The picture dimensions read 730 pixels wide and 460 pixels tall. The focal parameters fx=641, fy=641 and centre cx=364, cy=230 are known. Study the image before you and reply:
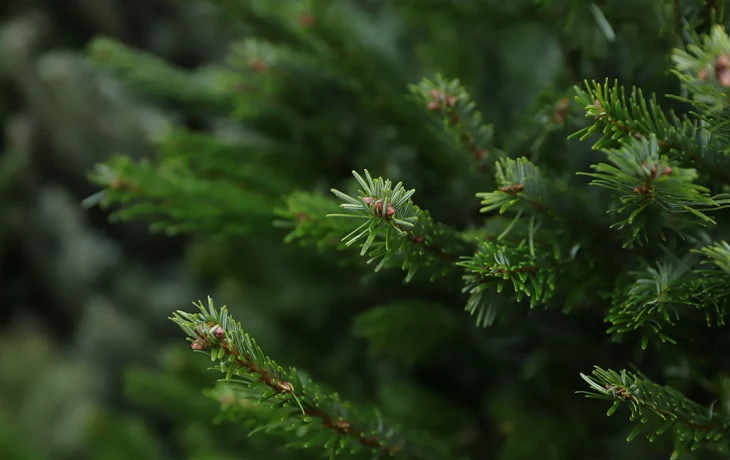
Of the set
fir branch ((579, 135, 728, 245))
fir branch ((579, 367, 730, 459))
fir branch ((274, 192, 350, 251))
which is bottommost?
fir branch ((579, 367, 730, 459))

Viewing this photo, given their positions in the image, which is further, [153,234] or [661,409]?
[153,234]

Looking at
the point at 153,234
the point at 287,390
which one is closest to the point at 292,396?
the point at 287,390

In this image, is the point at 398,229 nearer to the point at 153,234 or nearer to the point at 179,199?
the point at 179,199

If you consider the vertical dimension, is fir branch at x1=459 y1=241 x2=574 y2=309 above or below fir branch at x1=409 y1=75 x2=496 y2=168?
below

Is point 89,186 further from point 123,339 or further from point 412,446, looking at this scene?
point 412,446

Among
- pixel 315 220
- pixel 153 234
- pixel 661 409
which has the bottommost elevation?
pixel 661 409

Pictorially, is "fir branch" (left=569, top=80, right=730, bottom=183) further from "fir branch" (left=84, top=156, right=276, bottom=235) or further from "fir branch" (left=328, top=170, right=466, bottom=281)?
"fir branch" (left=84, top=156, right=276, bottom=235)

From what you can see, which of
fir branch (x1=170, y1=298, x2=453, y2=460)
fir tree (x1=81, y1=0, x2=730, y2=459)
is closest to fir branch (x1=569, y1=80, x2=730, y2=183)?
fir tree (x1=81, y1=0, x2=730, y2=459)

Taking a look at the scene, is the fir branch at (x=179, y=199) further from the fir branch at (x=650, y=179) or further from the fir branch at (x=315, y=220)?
the fir branch at (x=650, y=179)
